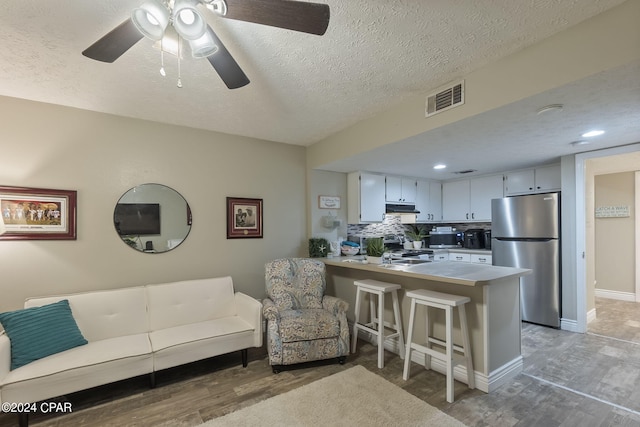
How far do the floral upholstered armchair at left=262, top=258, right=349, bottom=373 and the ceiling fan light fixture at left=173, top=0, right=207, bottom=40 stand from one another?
7.67 ft

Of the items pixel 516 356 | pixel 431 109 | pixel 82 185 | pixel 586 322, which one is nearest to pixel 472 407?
pixel 516 356

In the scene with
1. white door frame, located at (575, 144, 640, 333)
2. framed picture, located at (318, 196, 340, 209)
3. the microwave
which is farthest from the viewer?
the microwave

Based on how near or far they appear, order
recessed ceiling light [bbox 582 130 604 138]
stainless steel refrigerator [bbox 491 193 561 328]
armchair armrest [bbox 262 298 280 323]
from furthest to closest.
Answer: stainless steel refrigerator [bbox 491 193 561 328]
armchair armrest [bbox 262 298 280 323]
recessed ceiling light [bbox 582 130 604 138]

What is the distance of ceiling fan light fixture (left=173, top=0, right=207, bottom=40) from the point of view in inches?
51.3

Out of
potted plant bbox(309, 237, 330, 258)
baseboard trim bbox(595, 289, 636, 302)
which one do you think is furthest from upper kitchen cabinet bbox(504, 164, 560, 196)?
potted plant bbox(309, 237, 330, 258)

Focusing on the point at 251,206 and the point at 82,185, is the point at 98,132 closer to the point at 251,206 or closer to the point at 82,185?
the point at 82,185

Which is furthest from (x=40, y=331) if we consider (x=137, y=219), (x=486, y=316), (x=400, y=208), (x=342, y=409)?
(x=400, y=208)

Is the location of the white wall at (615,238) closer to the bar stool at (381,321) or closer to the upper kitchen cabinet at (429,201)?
the upper kitchen cabinet at (429,201)

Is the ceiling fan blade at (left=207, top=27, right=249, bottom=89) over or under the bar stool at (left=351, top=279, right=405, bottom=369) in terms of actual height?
over

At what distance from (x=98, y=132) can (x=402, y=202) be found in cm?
414

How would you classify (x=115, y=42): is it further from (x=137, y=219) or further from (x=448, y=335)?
(x=448, y=335)

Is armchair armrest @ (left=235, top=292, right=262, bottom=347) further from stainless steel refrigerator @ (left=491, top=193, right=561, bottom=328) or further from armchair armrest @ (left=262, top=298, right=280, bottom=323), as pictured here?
stainless steel refrigerator @ (left=491, top=193, right=561, bottom=328)

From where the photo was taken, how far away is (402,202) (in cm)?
492

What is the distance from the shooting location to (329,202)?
4.32 meters
